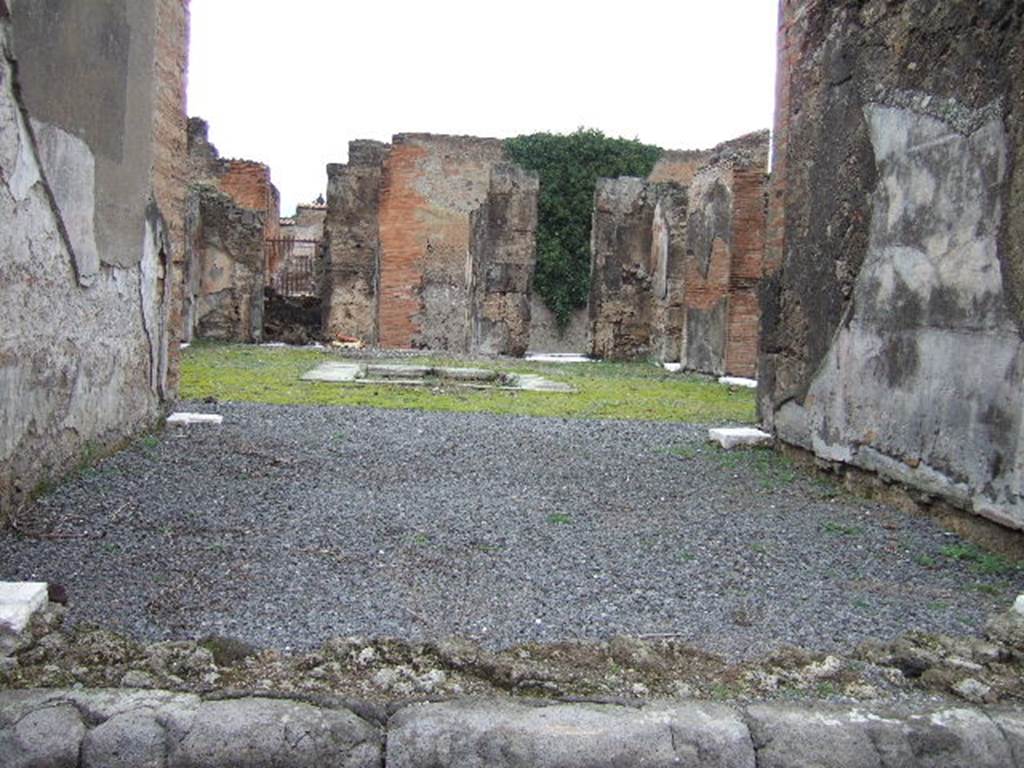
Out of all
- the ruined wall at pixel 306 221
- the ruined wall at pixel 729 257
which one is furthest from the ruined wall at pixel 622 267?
the ruined wall at pixel 306 221

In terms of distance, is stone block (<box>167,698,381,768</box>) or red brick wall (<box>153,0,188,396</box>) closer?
stone block (<box>167,698,381,768</box>)

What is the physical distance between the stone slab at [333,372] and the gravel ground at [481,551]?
4.78 metres

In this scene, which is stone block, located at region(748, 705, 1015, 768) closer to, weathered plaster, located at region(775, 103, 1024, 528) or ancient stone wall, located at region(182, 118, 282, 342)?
weathered plaster, located at region(775, 103, 1024, 528)

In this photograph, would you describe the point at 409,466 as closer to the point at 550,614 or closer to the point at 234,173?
the point at 550,614

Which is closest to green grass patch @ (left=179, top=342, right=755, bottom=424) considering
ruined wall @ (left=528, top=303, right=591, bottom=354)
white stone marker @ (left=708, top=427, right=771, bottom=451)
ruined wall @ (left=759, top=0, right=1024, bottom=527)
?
white stone marker @ (left=708, top=427, right=771, bottom=451)

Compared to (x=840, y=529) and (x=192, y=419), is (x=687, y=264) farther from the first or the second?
(x=840, y=529)

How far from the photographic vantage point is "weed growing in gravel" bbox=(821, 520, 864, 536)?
427 centimetres

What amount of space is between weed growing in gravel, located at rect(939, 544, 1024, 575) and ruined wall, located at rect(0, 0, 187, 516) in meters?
3.81

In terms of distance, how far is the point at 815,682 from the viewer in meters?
2.45

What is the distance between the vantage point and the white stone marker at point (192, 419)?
6695 mm

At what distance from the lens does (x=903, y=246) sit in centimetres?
483

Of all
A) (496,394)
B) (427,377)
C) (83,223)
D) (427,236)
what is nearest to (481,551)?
(83,223)

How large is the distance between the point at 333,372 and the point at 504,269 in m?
6.16

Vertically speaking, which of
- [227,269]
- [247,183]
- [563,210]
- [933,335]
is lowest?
[933,335]
